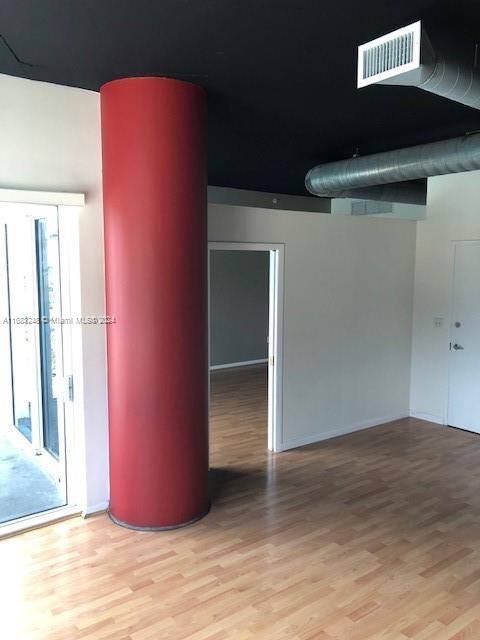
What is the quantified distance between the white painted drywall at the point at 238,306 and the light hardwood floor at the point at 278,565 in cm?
459

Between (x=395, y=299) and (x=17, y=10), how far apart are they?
4.78 m

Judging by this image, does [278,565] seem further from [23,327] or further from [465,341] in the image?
[465,341]

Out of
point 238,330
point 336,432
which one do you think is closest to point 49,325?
point 336,432

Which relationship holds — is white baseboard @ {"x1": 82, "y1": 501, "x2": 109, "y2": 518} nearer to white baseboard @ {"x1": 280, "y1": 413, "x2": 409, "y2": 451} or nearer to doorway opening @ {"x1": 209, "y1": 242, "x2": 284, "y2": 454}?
white baseboard @ {"x1": 280, "y1": 413, "x2": 409, "y2": 451}

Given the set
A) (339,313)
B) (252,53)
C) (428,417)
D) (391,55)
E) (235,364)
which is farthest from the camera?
(235,364)

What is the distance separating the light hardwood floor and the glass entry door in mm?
630

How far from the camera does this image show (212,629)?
273 centimetres

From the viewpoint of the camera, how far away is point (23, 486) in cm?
427

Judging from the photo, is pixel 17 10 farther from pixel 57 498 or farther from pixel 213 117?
pixel 57 498

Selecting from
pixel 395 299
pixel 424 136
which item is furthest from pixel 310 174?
pixel 395 299

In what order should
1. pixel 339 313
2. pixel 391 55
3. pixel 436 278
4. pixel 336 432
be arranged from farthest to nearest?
pixel 436 278
pixel 336 432
pixel 339 313
pixel 391 55

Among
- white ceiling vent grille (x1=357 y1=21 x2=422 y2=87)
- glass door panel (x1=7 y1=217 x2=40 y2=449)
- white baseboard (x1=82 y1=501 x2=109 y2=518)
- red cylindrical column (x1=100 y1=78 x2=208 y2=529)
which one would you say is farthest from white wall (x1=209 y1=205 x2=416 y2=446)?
white ceiling vent grille (x1=357 y1=21 x2=422 y2=87)

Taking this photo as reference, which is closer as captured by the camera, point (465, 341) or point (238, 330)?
point (465, 341)

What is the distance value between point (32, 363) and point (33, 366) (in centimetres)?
4
